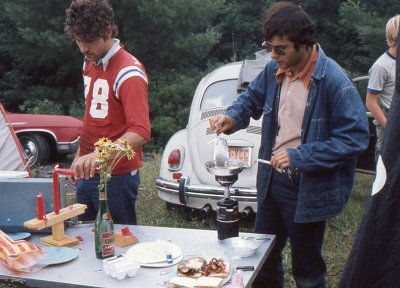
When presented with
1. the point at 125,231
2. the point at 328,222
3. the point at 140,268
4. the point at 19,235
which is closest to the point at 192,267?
the point at 140,268

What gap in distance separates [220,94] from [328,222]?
7.16 ft

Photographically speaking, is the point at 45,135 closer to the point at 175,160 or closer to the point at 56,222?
the point at 175,160

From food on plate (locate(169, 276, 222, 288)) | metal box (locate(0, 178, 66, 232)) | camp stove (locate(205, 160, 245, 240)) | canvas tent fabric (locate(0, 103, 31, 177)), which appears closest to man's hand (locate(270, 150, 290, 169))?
camp stove (locate(205, 160, 245, 240))

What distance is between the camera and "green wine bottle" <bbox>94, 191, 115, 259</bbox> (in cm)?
213

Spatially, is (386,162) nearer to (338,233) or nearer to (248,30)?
(338,233)

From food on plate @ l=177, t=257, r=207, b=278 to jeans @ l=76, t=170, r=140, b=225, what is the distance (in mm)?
924

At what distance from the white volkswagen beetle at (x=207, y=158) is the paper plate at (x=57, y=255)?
7.88ft

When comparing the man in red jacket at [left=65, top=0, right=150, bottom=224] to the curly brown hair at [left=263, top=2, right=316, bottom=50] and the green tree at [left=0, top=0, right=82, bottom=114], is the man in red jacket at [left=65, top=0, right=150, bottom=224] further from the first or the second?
the green tree at [left=0, top=0, right=82, bottom=114]

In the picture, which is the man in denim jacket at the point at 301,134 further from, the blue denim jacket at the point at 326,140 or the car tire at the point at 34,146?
the car tire at the point at 34,146

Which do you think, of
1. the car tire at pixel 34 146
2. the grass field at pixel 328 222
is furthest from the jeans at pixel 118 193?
the car tire at pixel 34 146

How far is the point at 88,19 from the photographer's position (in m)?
2.60

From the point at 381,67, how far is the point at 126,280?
3120 mm

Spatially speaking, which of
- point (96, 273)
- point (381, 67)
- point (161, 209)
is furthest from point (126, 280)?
point (161, 209)

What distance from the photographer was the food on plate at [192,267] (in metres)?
1.95
